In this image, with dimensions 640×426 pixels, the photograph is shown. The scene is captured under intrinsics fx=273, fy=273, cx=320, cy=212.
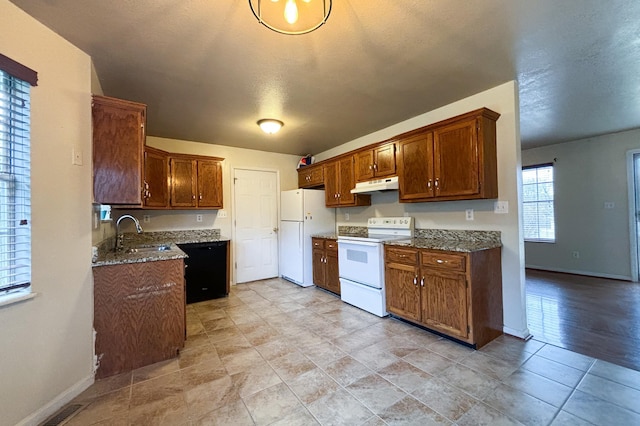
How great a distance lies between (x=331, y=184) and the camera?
454 cm

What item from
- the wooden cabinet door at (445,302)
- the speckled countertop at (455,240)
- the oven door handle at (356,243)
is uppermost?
the speckled countertop at (455,240)

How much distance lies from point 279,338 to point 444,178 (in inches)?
93.6

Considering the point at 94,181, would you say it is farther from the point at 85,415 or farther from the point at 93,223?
the point at 85,415

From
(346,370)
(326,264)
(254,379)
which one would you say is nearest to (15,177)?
(254,379)

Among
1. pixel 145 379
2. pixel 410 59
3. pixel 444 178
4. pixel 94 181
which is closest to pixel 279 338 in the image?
pixel 145 379

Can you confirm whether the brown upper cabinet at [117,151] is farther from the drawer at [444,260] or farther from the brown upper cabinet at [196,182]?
the drawer at [444,260]

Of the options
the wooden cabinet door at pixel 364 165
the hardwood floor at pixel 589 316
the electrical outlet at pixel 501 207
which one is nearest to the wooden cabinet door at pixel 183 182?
the wooden cabinet door at pixel 364 165

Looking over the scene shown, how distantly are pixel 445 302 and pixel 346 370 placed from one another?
114cm

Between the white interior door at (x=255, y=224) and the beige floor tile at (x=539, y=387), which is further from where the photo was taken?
the white interior door at (x=255, y=224)

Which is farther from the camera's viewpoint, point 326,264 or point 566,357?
point 326,264

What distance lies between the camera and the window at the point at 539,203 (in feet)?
17.7

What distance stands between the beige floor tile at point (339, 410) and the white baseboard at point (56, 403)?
1623 mm

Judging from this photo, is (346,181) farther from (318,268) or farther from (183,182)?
(183,182)

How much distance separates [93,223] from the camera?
2.16 meters
